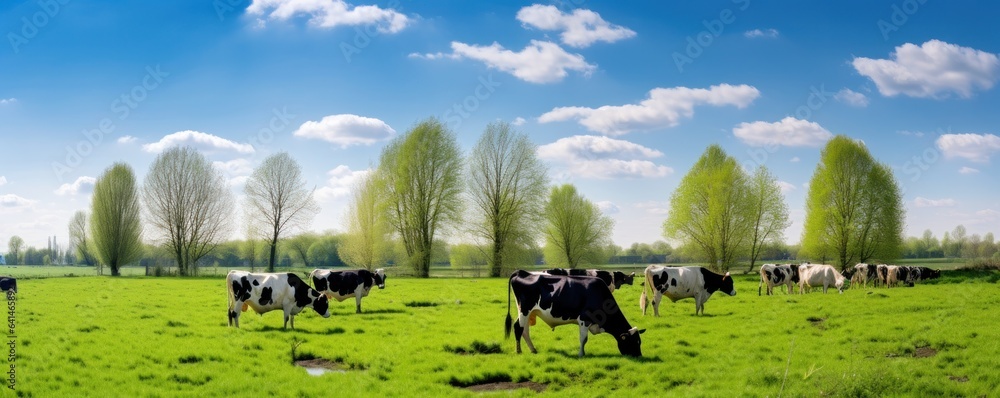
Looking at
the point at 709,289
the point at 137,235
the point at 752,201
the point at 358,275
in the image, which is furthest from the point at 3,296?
the point at 752,201

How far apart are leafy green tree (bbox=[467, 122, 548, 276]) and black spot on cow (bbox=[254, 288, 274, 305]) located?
40.7 m

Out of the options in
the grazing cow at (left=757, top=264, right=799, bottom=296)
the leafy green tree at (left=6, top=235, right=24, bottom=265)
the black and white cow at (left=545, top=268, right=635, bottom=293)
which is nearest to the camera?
the black and white cow at (left=545, top=268, right=635, bottom=293)

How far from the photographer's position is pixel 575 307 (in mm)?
14375

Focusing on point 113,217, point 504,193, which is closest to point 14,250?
point 113,217

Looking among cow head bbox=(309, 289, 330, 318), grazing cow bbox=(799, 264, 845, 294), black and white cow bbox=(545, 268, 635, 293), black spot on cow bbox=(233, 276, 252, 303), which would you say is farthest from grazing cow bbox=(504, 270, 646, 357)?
grazing cow bbox=(799, 264, 845, 294)

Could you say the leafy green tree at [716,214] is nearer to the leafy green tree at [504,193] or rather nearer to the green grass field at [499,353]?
the leafy green tree at [504,193]

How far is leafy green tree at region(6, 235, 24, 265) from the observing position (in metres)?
169

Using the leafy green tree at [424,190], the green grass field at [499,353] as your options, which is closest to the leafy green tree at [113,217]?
the leafy green tree at [424,190]

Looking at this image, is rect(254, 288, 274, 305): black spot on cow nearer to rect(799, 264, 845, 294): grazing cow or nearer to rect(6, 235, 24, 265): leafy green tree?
rect(799, 264, 845, 294): grazing cow

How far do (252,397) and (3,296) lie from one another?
29186mm

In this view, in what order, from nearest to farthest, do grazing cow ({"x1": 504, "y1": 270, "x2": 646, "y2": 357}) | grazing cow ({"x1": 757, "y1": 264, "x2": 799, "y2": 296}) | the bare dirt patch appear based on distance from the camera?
the bare dirt patch < grazing cow ({"x1": 504, "y1": 270, "x2": 646, "y2": 357}) < grazing cow ({"x1": 757, "y1": 264, "x2": 799, "y2": 296})

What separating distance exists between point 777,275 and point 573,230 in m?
46.3

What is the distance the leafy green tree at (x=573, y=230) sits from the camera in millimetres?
79688

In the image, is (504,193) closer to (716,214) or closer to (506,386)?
(716,214)
